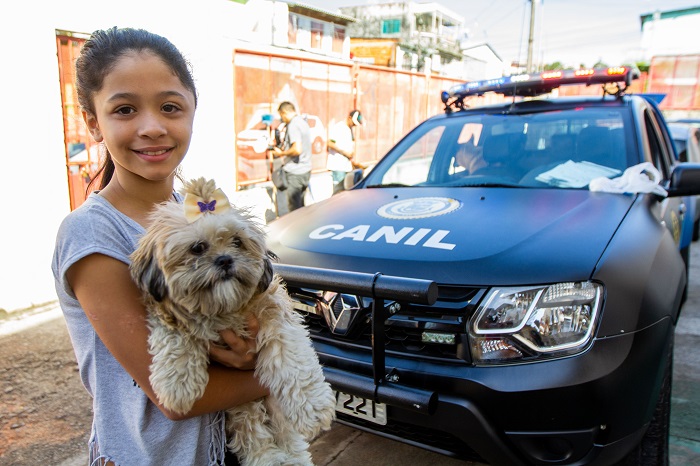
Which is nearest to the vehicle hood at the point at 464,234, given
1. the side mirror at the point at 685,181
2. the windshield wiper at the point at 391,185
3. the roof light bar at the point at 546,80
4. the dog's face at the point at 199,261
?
the windshield wiper at the point at 391,185

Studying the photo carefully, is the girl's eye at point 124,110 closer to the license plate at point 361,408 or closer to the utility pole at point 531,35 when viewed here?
the license plate at point 361,408

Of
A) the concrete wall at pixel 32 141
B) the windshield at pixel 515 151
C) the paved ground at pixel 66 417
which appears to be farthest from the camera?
the concrete wall at pixel 32 141

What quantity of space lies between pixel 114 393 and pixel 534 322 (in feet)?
5.17

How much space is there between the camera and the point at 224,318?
4.36 ft

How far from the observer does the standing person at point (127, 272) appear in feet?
3.79

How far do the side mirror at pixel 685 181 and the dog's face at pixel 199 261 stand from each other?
2.88m

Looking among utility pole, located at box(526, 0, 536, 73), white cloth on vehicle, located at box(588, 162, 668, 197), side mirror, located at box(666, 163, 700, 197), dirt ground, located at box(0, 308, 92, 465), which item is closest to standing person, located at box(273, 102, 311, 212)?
dirt ground, located at box(0, 308, 92, 465)

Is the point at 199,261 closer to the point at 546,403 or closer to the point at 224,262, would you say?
the point at 224,262

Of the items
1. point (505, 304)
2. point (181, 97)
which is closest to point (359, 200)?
point (505, 304)

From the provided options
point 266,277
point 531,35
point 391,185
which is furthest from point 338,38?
point 266,277

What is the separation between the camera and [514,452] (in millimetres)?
2096

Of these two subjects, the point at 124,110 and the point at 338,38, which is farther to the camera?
the point at 338,38

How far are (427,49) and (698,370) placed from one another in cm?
4959

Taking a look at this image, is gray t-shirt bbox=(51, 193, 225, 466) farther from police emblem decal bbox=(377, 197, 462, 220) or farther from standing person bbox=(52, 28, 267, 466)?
police emblem decal bbox=(377, 197, 462, 220)
